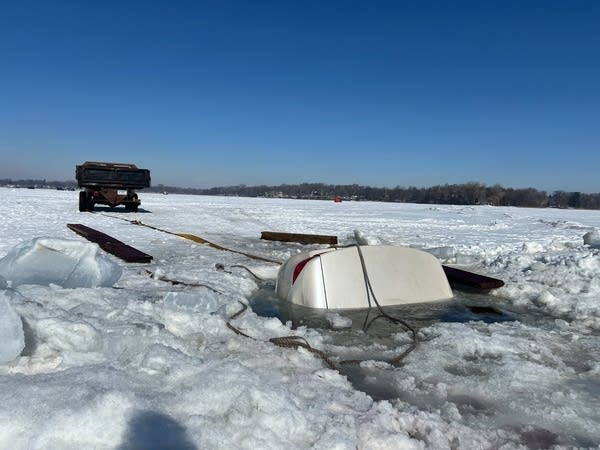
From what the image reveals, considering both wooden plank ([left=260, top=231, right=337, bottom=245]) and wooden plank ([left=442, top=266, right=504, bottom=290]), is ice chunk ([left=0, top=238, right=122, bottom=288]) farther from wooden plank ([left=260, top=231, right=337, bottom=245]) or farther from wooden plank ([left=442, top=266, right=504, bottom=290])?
wooden plank ([left=260, top=231, right=337, bottom=245])

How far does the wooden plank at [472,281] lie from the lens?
616 centimetres

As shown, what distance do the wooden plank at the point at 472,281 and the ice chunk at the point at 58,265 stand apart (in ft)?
15.0

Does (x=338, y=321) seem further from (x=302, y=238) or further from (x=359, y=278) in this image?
(x=302, y=238)

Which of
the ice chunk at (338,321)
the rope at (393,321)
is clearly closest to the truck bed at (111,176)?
the rope at (393,321)

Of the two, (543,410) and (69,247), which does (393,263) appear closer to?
(543,410)

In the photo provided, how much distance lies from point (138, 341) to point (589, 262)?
630 cm

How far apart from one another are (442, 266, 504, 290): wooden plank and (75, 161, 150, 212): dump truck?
48.9ft

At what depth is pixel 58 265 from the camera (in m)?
4.75

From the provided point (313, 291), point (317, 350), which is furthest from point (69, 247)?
point (317, 350)

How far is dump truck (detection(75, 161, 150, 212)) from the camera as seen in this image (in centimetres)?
1808

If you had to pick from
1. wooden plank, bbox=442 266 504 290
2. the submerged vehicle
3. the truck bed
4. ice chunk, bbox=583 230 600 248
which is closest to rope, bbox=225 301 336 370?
the submerged vehicle

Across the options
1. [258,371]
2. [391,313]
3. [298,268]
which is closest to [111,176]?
[298,268]

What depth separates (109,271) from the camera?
16.5 feet

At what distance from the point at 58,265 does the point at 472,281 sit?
5.16 m
